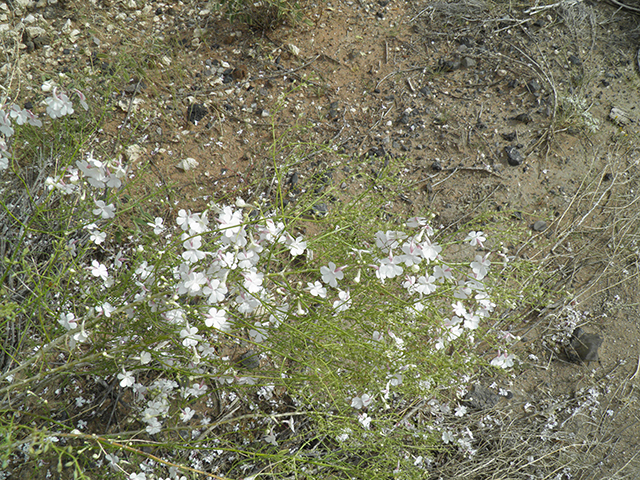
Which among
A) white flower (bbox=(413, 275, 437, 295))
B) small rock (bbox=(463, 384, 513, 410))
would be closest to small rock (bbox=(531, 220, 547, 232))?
small rock (bbox=(463, 384, 513, 410))

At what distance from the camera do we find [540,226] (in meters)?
3.39

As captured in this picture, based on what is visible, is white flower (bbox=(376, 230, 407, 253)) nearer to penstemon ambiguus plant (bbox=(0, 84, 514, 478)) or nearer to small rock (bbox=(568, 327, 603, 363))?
penstemon ambiguus plant (bbox=(0, 84, 514, 478))

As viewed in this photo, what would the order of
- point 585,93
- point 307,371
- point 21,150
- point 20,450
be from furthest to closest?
point 585,93 → point 21,150 → point 307,371 → point 20,450

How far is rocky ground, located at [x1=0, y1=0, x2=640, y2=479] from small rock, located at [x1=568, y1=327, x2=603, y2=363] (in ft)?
0.21

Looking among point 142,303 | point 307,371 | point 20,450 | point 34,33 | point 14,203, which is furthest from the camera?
point 34,33

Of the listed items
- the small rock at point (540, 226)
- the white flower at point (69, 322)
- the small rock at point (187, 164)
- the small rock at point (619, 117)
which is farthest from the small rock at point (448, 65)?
the white flower at point (69, 322)

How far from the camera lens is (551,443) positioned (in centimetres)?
290

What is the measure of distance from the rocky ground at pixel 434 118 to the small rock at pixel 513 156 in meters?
0.01

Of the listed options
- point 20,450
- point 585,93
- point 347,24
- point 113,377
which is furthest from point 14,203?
point 585,93

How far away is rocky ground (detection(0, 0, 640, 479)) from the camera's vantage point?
3131 mm

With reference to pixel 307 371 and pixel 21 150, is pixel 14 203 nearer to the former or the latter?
pixel 21 150

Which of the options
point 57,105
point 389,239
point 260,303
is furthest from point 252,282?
point 57,105

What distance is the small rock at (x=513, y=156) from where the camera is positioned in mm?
3480

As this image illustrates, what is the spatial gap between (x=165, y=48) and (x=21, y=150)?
1.40m
